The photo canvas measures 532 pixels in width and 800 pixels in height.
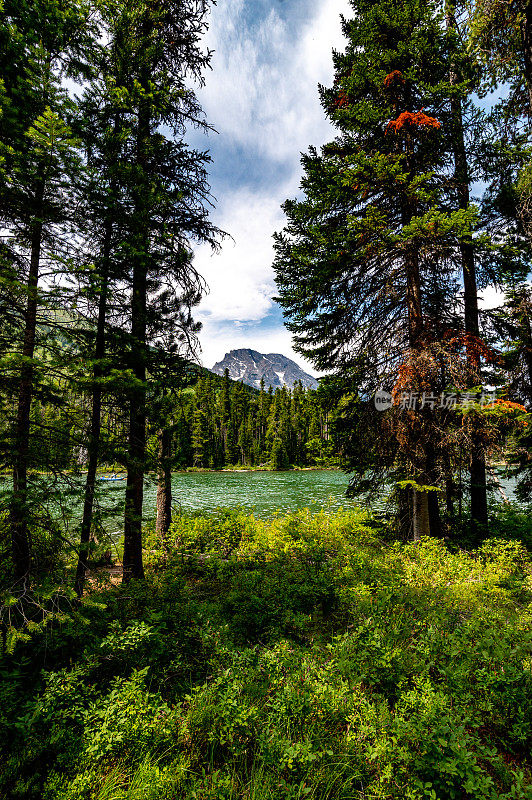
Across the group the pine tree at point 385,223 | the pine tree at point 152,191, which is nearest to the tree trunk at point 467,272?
the pine tree at point 385,223

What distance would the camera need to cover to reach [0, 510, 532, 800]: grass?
8.41ft

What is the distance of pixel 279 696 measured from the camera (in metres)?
3.06

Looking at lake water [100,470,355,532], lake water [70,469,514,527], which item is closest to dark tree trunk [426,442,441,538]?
lake water [100,470,355,532]

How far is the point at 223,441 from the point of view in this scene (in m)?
68.6

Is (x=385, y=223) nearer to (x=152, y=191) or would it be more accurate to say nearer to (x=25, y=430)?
(x=152, y=191)

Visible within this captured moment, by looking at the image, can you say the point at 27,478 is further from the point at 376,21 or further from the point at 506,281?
the point at 506,281

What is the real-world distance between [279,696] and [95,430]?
4.43 metres

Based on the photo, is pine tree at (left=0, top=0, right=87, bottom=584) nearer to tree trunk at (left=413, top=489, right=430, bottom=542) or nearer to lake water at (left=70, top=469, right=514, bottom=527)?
lake water at (left=70, top=469, right=514, bottom=527)

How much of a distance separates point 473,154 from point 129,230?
32.1ft

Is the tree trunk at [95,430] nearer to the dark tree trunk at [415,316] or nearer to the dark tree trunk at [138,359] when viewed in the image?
the dark tree trunk at [138,359]

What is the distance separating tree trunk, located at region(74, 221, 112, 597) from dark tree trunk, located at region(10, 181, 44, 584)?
2.17 feet

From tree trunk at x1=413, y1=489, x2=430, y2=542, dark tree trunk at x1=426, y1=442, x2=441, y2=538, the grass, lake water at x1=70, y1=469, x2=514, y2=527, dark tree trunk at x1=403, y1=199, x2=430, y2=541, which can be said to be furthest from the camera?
lake water at x1=70, y1=469, x2=514, y2=527

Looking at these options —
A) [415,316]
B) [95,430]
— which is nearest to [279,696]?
[95,430]

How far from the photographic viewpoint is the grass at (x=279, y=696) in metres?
2.56
